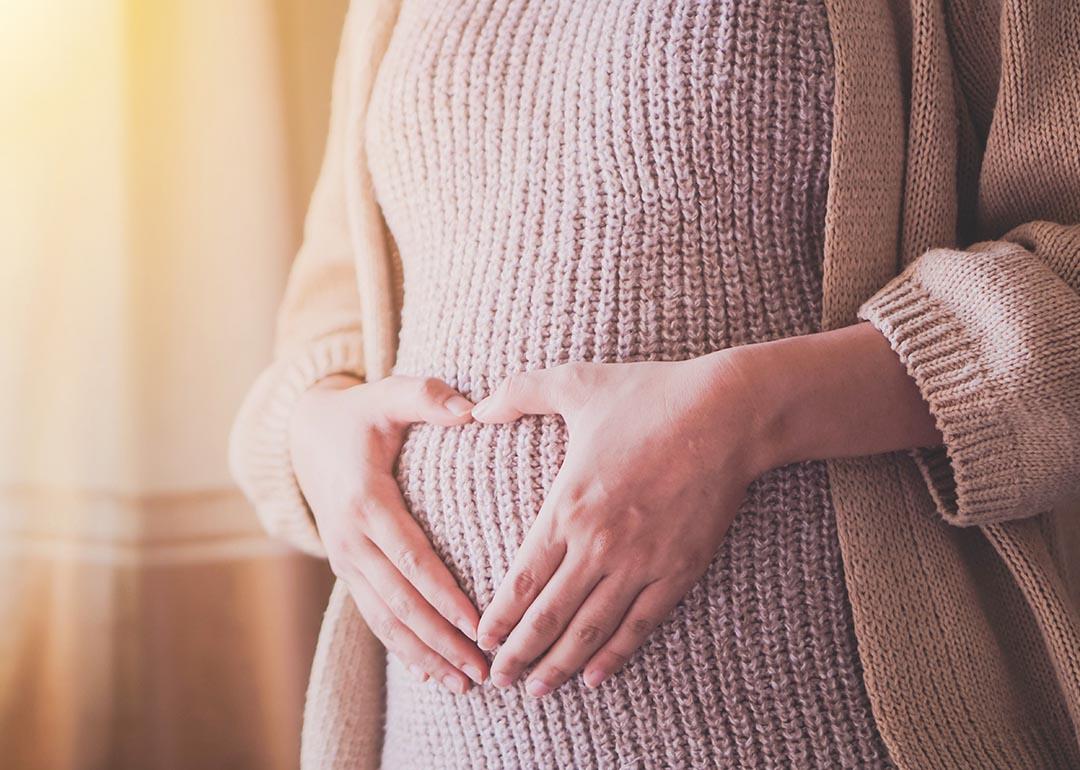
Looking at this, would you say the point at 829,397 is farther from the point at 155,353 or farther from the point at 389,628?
the point at 155,353

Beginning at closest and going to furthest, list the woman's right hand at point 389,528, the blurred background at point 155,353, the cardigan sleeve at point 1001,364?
the cardigan sleeve at point 1001,364 → the woman's right hand at point 389,528 → the blurred background at point 155,353

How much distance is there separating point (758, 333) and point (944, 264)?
14 centimetres

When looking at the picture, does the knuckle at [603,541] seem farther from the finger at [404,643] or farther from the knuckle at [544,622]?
the finger at [404,643]

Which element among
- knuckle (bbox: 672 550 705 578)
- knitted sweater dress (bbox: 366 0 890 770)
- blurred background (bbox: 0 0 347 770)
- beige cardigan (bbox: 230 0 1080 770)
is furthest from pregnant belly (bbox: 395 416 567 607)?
blurred background (bbox: 0 0 347 770)

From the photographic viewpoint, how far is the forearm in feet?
1.96

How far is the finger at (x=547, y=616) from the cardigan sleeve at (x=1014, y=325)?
0.85 ft

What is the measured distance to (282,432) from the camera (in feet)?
2.82

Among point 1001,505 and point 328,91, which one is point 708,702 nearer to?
point 1001,505

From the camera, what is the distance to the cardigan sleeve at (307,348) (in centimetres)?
87

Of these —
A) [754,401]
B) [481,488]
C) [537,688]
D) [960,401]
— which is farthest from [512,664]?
[960,401]

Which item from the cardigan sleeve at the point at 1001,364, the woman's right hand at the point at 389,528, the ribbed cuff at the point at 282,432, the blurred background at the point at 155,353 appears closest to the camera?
the cardigan sleeve at the point at 1001,364

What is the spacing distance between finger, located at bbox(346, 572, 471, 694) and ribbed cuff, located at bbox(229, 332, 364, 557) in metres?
0.14

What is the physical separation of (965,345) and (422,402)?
39 centimetres

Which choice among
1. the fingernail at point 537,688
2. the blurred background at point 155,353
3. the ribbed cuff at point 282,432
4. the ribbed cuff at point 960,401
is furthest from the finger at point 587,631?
the blurred background at point 155,353
